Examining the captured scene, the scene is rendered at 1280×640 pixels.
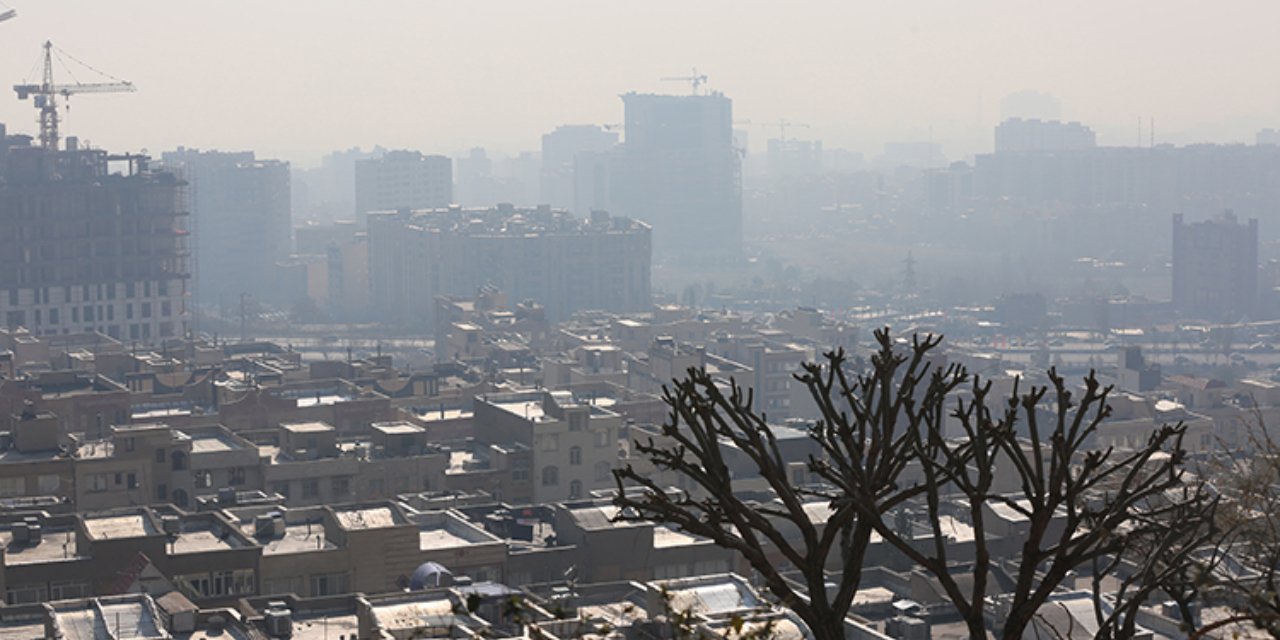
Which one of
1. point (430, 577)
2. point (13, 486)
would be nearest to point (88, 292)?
point (13, 486)

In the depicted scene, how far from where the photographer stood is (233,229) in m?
117

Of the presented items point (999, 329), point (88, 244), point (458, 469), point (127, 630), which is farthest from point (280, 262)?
point (127, 630)

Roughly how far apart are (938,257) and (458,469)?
4866 inches

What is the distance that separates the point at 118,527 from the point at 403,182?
124 meters

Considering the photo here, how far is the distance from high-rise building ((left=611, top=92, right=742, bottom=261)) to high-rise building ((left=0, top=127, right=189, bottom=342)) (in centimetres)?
8044

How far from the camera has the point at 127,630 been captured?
18609mm

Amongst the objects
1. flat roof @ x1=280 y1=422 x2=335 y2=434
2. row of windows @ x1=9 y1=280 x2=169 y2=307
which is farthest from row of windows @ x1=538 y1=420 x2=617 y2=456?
row of windows @ x1=9 y1=280 x2=169 y2=307

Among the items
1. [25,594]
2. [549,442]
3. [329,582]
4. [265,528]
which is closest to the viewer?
[25,594]

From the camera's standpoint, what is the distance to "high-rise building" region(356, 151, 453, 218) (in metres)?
147

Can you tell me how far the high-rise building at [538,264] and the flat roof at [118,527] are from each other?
2567 inches

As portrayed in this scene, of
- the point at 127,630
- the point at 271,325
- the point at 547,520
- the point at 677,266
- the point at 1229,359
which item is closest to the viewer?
the point at 127,630

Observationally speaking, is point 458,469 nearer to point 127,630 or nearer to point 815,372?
point 127,630

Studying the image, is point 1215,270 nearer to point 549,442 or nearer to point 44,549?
point 549,442

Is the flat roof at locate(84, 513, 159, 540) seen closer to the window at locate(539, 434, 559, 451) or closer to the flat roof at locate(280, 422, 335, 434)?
the flat roof at locate(280, 422, 335, 434)
